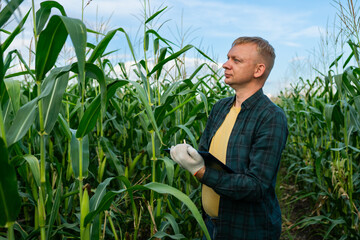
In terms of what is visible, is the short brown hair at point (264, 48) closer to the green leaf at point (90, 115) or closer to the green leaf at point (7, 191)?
the green leaf at point (90, 115)

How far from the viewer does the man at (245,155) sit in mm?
1566

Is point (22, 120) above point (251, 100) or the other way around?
the other way around

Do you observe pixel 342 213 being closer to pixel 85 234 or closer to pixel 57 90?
pixel 85 234

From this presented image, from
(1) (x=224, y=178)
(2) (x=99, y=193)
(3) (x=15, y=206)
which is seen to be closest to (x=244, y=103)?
(1) (x=224, y=178)

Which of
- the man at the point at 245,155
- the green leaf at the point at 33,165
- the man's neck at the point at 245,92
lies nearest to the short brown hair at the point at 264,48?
the man at the point at 245,155

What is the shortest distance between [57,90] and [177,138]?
56.9 inches

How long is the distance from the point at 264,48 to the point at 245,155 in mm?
571

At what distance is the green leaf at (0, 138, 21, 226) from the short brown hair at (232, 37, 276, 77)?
50.1 inches

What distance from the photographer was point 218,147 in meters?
1.86

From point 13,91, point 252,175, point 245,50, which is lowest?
point 252,175

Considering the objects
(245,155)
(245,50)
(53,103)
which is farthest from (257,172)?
(53,103)

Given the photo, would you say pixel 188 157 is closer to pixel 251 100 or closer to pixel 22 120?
pixel 251 100

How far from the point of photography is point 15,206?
110 cm

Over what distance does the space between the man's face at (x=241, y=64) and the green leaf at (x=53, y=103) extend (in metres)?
0.82
